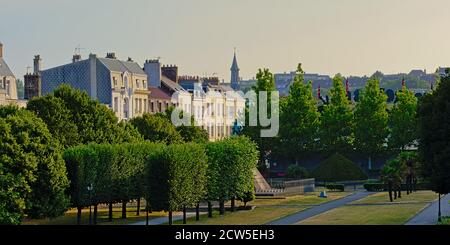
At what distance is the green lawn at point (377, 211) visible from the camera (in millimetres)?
63541

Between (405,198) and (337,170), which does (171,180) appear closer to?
(405,198)

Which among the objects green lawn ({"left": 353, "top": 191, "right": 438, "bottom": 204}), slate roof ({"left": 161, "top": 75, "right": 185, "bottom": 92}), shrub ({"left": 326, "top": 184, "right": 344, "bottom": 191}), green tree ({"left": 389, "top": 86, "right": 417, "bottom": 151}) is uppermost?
slate roof ({"left": 161, "top": 75, "right": 185, "bottom": 92})

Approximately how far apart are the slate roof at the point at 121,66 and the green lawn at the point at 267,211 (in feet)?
107

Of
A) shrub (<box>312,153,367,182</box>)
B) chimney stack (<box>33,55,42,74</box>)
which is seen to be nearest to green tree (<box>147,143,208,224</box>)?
shrub (<box>312,153,367,182</box>)

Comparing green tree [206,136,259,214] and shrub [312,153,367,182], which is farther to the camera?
shrub [312,153,367,182]

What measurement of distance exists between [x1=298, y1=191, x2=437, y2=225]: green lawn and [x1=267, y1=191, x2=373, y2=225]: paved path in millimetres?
1148

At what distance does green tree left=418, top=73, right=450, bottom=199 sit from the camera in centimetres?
6612

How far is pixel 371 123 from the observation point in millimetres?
135625

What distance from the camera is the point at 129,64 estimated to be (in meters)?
136

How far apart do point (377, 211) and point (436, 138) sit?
11.0m

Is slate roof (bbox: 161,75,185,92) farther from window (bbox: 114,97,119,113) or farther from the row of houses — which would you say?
A: window (bbox: 114,97,119,113)

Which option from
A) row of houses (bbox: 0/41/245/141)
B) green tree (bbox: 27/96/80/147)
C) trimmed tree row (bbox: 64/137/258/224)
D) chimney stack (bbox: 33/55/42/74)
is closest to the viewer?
trimmed tree row (bbox: 64/137/258/224)
